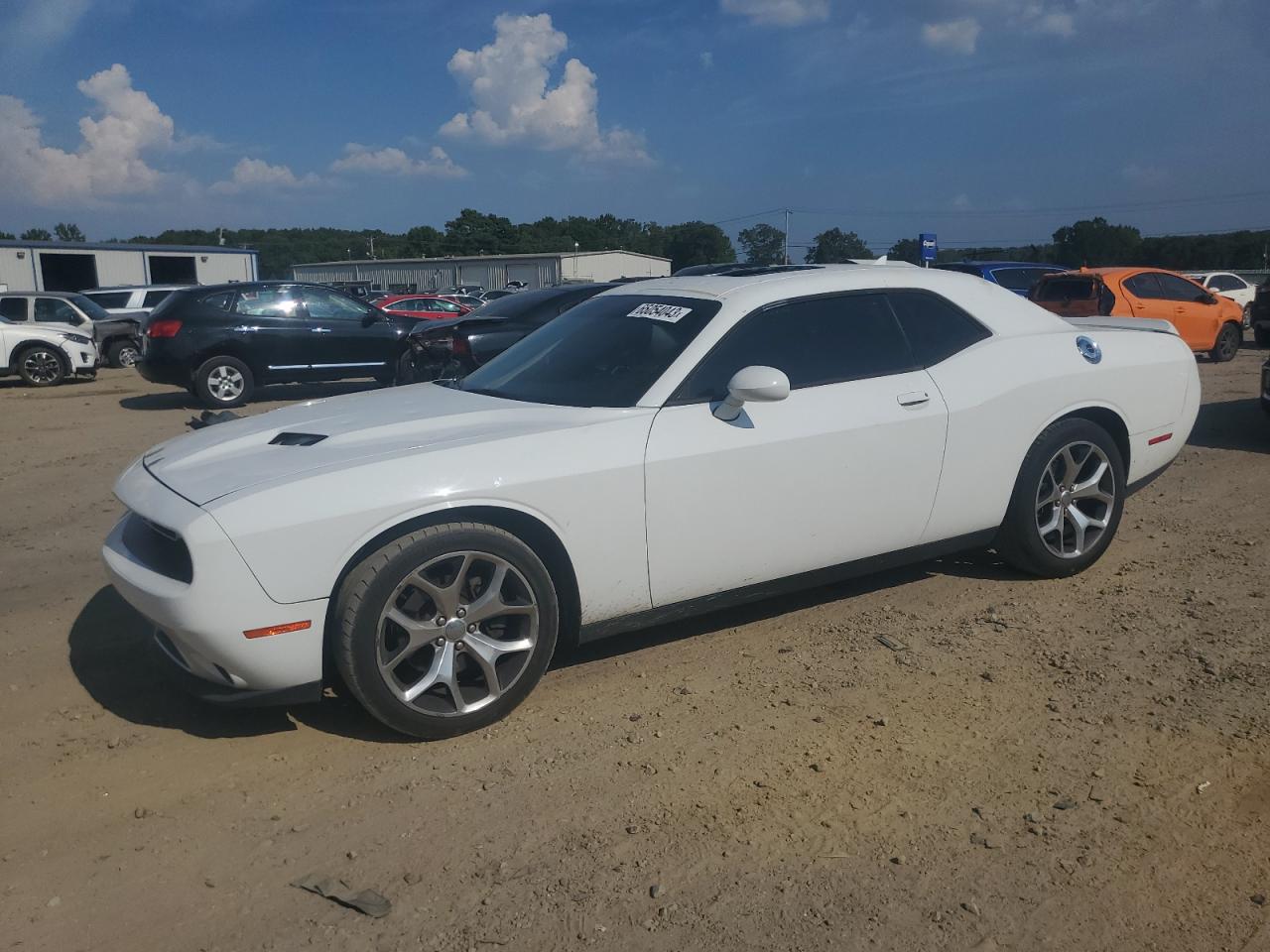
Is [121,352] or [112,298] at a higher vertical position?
[112,298]

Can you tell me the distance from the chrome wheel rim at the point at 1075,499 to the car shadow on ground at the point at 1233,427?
150 inches

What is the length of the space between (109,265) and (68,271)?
7.54ft

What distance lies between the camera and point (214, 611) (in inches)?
128

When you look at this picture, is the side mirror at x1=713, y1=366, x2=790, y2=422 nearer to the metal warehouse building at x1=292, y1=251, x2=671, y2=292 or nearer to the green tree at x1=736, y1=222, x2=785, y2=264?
the green tree at x1=736, y1=222, x2=785, y2=264

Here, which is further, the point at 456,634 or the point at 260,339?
the point at 260,339

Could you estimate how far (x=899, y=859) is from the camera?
9.46 feet

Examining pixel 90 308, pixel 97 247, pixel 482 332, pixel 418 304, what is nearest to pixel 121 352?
pixel 90 308

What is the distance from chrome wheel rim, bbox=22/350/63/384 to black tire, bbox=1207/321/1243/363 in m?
18.3

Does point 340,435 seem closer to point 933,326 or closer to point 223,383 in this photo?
point 933,326

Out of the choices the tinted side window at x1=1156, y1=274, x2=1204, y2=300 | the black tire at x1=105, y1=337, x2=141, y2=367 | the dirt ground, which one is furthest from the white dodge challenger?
the black tire at x1=105, y1=337, x2=141, y2=367

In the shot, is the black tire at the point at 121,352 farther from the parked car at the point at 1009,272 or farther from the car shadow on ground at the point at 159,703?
the car shadow on ground at the point at 159,703

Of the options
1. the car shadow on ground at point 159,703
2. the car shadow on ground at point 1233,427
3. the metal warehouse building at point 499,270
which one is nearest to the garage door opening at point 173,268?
the metal warehouse building at point 499,270

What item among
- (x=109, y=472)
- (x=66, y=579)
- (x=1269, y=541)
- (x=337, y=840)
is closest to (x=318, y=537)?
(x=337, y=840)

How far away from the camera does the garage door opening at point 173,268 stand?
46.5 metres
